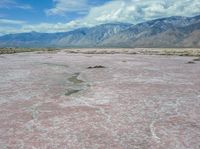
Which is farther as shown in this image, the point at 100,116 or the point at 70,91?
the point at 70,91

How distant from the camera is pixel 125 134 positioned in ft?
36.0

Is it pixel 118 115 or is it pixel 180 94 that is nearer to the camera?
pixel 118 115

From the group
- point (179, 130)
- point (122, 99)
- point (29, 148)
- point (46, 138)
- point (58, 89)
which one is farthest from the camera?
point (58, 89)

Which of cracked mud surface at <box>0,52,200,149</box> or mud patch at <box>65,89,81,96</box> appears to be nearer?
cracked mud surface at <box>0,52,200,149</box>

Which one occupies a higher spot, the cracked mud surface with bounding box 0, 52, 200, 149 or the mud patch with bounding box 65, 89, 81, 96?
the mud patch with bounding box 65, 89, 81, 96

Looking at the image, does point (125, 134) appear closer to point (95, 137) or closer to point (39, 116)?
point (95, 137)

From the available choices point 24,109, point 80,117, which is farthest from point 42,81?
point 80,117

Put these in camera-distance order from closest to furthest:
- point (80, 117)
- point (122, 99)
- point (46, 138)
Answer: point (46, 138)
point (80, 117)
point (122, 99)

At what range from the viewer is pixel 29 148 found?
9648 mm

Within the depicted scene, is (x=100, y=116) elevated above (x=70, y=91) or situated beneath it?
situated beneath

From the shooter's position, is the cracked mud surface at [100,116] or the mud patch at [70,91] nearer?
the cracked mud surface at [100,116]

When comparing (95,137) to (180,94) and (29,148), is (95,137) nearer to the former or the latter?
(29,148)

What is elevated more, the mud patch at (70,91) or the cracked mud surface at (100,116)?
the mud patch at (70,91)

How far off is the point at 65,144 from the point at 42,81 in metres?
14.9
